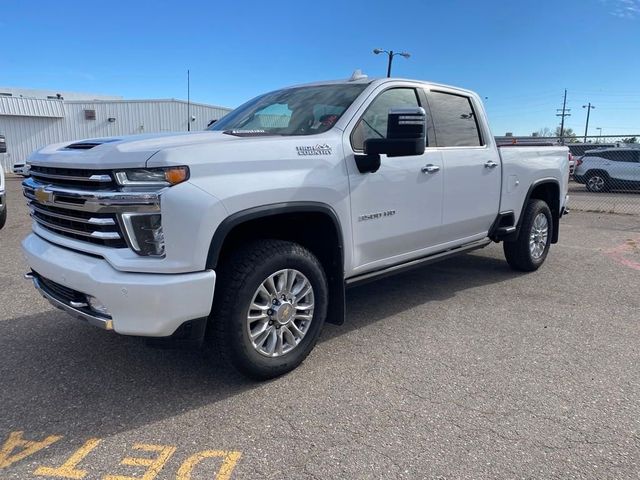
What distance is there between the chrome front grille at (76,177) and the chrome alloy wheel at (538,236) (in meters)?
4.75

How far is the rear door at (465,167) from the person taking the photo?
4511 millimetres

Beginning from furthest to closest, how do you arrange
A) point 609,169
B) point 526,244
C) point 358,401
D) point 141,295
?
point 609,169 < point 526,244 < point 358,401 < point 141,295

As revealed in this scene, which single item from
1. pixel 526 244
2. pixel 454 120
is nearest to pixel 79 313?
pixel 454 120

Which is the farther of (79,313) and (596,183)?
(596,183)

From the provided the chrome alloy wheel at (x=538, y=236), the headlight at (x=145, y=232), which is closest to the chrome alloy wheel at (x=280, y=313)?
the headlight at (x=145, y=232)

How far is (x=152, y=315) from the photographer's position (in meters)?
2.71

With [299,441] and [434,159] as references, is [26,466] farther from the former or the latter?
[434,159]

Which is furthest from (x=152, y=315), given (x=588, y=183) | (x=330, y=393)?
(x=588, y=183)

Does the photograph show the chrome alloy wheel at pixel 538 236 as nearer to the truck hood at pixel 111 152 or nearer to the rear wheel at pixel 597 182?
the truck hood at pixel 111 152

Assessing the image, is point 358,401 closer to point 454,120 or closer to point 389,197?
point 389,197

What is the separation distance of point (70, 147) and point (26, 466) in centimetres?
187

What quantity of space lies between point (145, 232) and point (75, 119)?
3299 centimetres

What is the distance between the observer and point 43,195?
126 inches

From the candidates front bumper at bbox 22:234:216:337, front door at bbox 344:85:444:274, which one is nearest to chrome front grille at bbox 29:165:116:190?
front bumper at bbox 22:234:216:337
